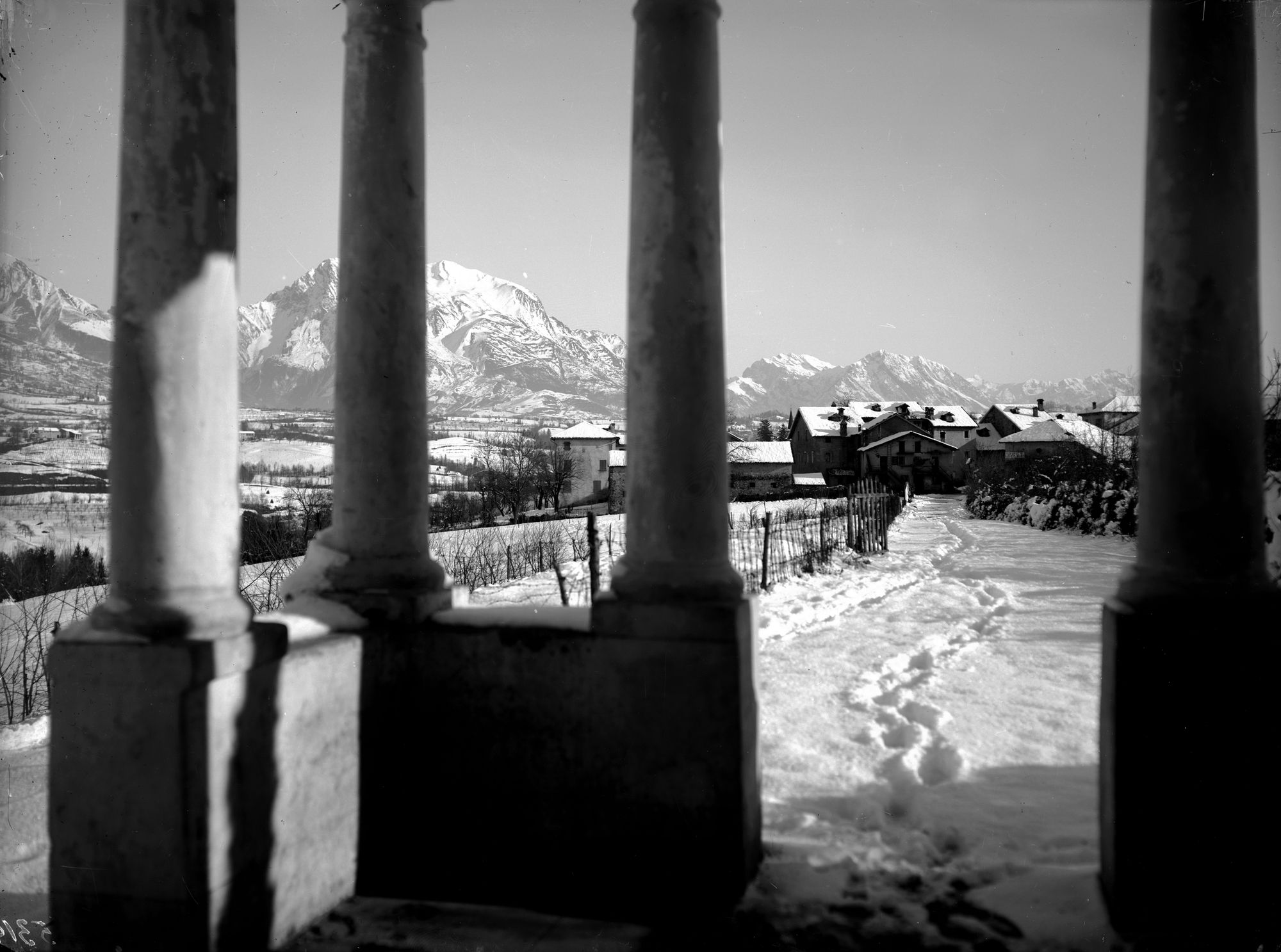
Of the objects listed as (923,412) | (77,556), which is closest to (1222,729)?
(77,556)

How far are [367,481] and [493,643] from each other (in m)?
1.51

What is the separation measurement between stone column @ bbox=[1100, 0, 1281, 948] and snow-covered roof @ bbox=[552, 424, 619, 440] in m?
99.1

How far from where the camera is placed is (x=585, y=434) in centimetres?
10831

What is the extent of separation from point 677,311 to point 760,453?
101073 mm

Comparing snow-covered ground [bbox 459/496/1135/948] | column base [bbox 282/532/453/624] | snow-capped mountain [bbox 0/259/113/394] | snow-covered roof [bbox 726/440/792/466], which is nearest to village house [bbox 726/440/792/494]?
snow-covered roof [bbox 726/440/792/466]

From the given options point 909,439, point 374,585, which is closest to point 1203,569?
point 374,585

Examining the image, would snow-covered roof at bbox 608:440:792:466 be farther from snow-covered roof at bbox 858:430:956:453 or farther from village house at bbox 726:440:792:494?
snow-covered roof at bbox 858:430:956:453

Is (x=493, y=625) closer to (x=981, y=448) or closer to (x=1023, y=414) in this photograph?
(x=981, y=448)

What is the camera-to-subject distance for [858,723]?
8.95 m

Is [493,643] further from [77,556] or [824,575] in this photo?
[824,575]

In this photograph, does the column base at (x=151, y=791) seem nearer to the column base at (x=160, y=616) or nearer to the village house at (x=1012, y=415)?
the column base at (x=160, y=616)

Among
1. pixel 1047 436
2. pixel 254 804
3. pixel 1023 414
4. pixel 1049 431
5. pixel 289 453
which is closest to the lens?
pixel 254 804

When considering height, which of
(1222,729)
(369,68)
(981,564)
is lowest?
(981,564)

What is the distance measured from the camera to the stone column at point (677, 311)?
5164 millimetres
